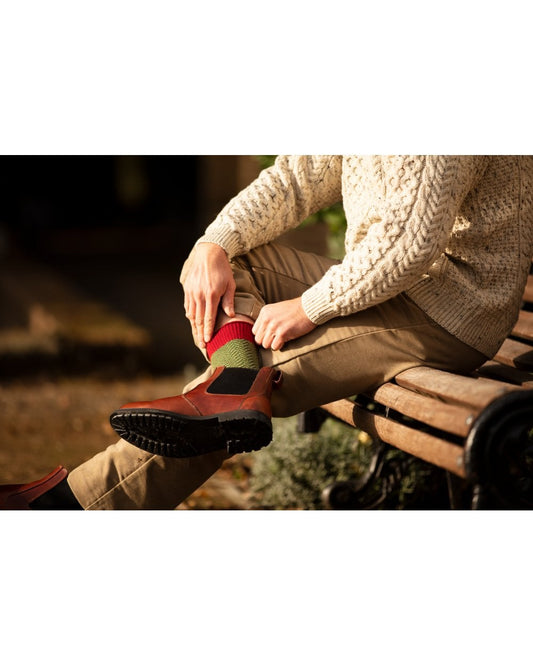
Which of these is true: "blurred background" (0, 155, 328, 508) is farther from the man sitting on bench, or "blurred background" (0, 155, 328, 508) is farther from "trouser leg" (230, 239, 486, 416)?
"trouser leg" (230, 239, 486, 416)

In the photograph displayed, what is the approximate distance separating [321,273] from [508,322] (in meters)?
0.59

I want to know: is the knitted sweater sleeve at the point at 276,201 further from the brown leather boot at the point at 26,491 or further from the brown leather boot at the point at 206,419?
the brown leather boot at the point at 26,491

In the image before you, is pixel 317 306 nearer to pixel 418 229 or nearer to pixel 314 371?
pixel 314 371

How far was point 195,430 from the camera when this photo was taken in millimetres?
2086

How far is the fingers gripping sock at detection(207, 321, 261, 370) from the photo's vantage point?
2.29 m

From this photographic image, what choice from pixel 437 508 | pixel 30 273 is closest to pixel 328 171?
pixel 437 508

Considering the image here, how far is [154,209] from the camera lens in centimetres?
1498

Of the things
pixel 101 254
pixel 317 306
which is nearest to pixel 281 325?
pixel 317 306

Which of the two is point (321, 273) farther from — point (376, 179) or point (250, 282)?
point (376, 179)

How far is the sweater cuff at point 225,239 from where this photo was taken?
2523 millimetres

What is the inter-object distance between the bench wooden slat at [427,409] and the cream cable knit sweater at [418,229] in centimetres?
25

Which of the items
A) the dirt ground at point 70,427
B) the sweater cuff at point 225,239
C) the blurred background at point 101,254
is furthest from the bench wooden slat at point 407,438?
the blurred background at point 101,254

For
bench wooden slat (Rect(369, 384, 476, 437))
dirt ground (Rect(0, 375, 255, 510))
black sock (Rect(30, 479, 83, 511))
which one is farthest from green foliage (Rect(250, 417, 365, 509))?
black sock (Rect(30, 479, 83, 511))

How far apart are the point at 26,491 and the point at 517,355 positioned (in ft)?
5.24
